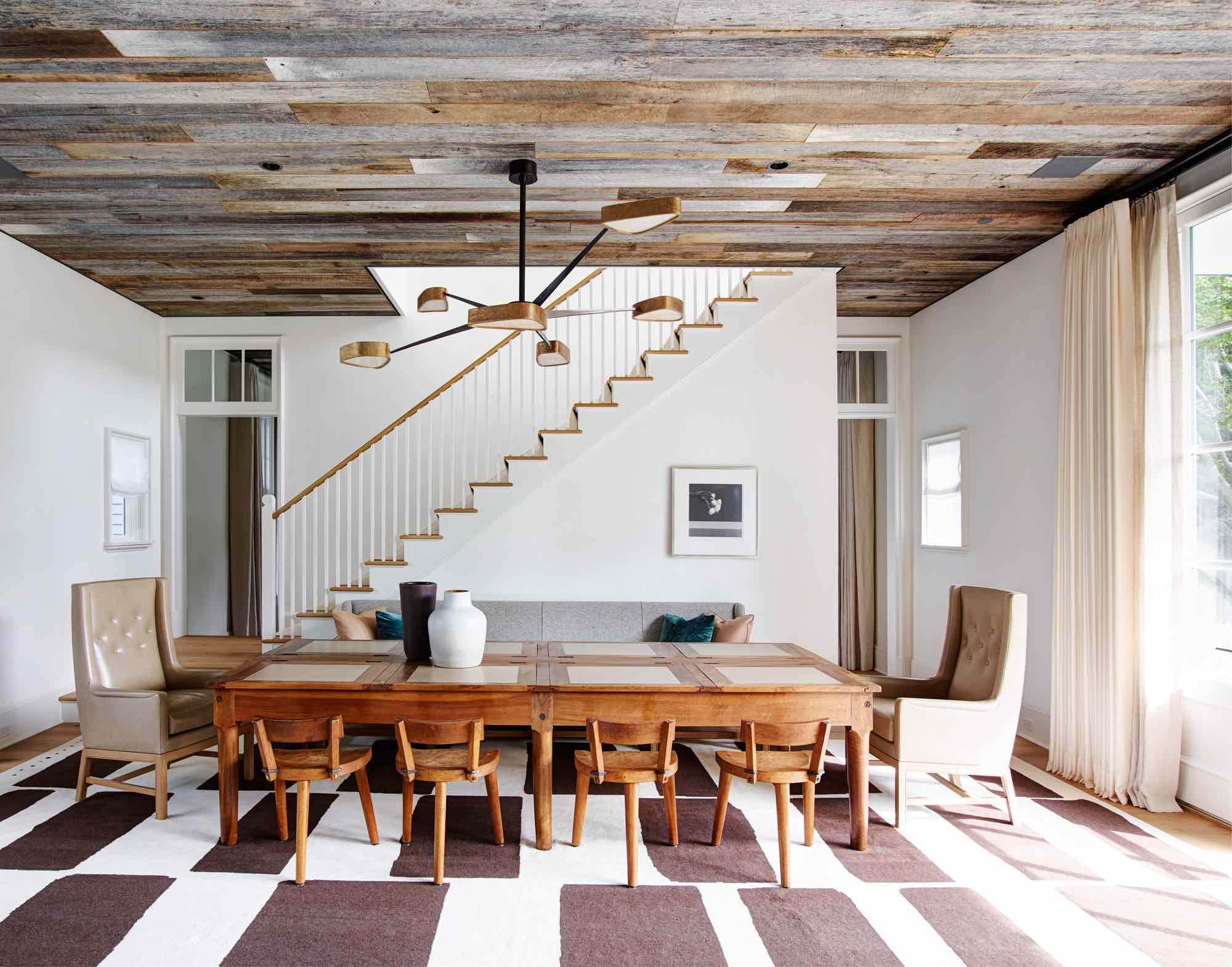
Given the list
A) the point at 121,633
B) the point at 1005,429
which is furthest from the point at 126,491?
the point at 1005,429

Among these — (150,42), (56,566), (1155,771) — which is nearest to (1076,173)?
(1155,771)

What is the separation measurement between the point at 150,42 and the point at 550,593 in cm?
385

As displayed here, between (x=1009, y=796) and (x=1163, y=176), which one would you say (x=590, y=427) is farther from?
(x=1163, y=176)

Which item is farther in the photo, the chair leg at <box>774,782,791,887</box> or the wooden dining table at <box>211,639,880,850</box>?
the wooden dining table at <box>211,639,880,850</box>

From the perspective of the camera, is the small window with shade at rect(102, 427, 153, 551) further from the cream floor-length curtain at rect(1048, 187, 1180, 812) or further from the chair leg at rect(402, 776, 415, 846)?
the cream floor-length curtain at rect(1048, 187, 1180, 812)

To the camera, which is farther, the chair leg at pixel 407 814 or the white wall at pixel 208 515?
the white wall at pixel 208 515

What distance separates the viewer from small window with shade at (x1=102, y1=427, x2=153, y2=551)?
5797 mm

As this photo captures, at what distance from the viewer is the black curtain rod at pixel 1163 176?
3.54 meters

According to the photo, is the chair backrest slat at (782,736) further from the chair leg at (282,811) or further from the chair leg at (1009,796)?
the chair leg at (282,811)

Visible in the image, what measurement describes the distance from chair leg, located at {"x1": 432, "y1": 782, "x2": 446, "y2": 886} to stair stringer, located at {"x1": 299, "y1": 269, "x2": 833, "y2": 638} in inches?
108

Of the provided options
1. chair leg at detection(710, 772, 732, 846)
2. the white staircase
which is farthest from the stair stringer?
chair leg at detection(710, 772, 732, 846)

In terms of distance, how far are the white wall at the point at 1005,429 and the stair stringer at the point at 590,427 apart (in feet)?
3.94

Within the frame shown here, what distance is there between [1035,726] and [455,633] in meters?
3.61

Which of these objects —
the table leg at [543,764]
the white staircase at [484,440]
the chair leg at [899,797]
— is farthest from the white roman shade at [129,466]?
the chair leg at [899,797]
